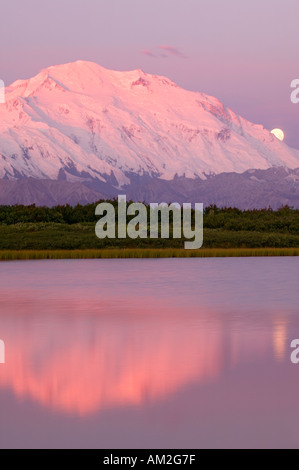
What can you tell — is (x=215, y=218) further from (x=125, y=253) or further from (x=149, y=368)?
(x=149, y=368)

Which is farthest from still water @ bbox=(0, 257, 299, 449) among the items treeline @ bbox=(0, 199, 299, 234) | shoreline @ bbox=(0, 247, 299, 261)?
treeline @ bbox=(0, 199, 299, 234)

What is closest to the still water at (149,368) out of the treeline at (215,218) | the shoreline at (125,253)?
the shoreline at (125,253)

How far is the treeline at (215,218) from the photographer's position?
6738cm

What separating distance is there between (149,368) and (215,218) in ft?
180

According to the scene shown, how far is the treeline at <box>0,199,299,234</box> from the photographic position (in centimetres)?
6738

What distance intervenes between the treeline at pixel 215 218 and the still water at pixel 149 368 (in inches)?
1412

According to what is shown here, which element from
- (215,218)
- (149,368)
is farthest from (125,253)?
(149,368)

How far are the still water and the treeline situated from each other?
3587 centimetres

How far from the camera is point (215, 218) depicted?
7012cm

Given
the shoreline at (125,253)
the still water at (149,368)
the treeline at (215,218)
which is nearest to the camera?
the still water at (149,368)

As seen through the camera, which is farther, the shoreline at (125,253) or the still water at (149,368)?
the shoreline at (125,253)

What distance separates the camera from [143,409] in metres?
12.6

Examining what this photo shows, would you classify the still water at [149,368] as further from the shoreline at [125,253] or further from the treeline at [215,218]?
the treeline at [215,218]
